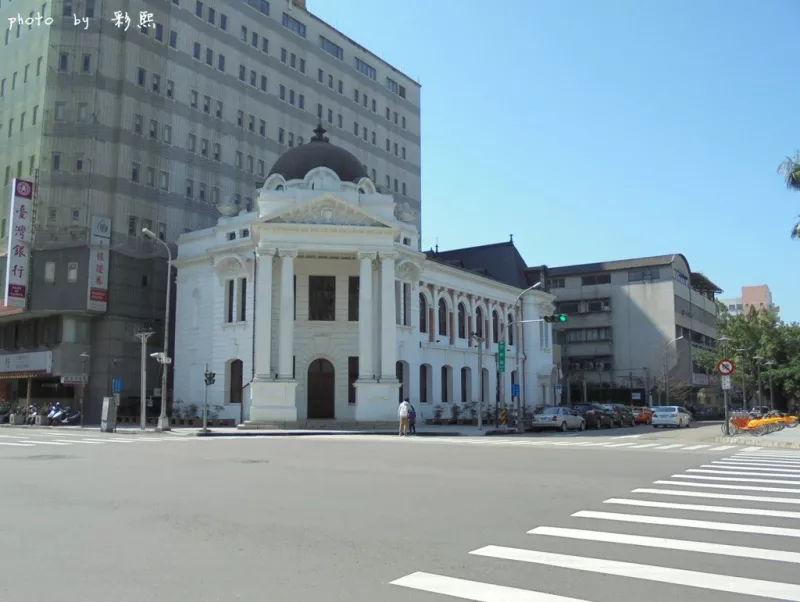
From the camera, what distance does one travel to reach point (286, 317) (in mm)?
40000

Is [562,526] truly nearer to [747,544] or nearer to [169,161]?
[747,544]

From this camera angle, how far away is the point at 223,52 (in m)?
58.0

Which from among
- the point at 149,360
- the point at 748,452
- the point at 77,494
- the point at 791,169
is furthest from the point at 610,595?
the point at 149,360

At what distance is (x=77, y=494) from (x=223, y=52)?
52.3 m

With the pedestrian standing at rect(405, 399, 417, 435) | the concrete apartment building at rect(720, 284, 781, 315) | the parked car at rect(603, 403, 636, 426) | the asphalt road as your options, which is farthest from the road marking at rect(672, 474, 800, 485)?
the concrete apartment building at rect(720, 284, 781, 315)

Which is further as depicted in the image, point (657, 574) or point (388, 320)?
point (388, 320)

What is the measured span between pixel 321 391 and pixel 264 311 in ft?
21.7

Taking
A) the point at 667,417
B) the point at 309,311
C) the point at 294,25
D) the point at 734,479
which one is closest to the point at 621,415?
the point at 667,417

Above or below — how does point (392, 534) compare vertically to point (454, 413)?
below

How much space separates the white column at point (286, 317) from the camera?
130 ft

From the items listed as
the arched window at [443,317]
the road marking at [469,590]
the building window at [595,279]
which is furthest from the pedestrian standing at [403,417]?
the building window at [595,279]

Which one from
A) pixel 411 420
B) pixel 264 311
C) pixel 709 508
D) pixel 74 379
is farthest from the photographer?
pixel 74 379

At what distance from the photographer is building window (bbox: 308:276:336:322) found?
145 ft

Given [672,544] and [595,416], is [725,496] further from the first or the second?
[595,416]
